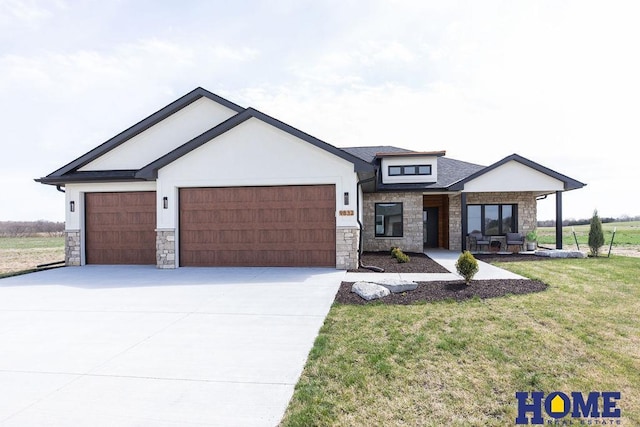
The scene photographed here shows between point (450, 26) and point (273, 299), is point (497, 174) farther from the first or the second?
point (273, 299)

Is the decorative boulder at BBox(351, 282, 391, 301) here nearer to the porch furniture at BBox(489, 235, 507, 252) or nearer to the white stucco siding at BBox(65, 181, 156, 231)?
the white stucco siding at BBox(65, 181, 156, 231)

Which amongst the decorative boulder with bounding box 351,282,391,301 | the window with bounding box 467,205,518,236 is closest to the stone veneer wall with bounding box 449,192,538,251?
the window with bounding box 467,205,518,236

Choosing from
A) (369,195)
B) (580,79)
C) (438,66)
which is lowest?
(369,195)

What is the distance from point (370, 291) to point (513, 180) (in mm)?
11927

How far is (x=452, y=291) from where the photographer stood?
7.14m

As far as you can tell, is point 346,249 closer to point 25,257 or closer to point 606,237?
point 25,257

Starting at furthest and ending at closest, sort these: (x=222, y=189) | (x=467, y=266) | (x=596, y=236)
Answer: (x=596, y=236), (x=222, y=189), (x=467, y=266)

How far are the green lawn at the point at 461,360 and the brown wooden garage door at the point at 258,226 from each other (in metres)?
4.77

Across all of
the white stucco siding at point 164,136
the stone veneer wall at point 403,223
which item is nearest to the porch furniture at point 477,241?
the stone veneer wall at point 403,223

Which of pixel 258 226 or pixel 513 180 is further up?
pixel 513 180

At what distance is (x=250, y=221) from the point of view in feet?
35.4

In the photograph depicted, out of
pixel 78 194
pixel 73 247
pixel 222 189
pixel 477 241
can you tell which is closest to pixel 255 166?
pixel 222 189

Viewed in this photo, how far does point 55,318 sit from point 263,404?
4.91m

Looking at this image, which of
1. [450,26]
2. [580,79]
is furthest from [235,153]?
[580,79]
